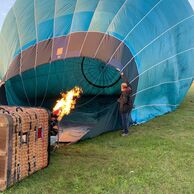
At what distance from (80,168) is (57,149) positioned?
1.13 m

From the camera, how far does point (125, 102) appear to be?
752cm

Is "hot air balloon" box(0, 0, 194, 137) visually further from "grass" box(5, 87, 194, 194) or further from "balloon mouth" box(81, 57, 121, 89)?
"balloon mouth" box(81, 57, 121, 89)

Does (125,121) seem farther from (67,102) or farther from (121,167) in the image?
(67,102)

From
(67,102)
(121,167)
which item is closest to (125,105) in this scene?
(121,167)

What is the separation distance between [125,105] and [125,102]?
60 millimetres

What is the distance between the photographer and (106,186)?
15.4 feet

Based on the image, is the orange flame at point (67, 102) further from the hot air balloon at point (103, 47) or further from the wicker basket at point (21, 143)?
the wicker basket at point (21, 143)

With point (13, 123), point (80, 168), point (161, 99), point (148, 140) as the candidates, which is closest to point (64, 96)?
point (161, 99)

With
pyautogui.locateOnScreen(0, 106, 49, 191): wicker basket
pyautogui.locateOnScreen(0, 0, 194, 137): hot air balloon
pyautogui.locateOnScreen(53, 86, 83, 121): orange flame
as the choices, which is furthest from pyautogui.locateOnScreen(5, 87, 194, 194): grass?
pyautogui.locateOnScreen(53, 86, 83, 121): orange flame

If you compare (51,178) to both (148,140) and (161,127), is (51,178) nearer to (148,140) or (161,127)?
(148,140)

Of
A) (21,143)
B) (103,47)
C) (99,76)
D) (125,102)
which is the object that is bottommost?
(21,143)

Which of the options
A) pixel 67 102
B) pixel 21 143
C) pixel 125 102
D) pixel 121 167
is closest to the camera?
pixel 21 143

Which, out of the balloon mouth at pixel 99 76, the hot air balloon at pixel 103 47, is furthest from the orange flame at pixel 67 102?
the balloon mouth at pixel 99 76

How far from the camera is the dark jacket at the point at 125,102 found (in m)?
7.43
